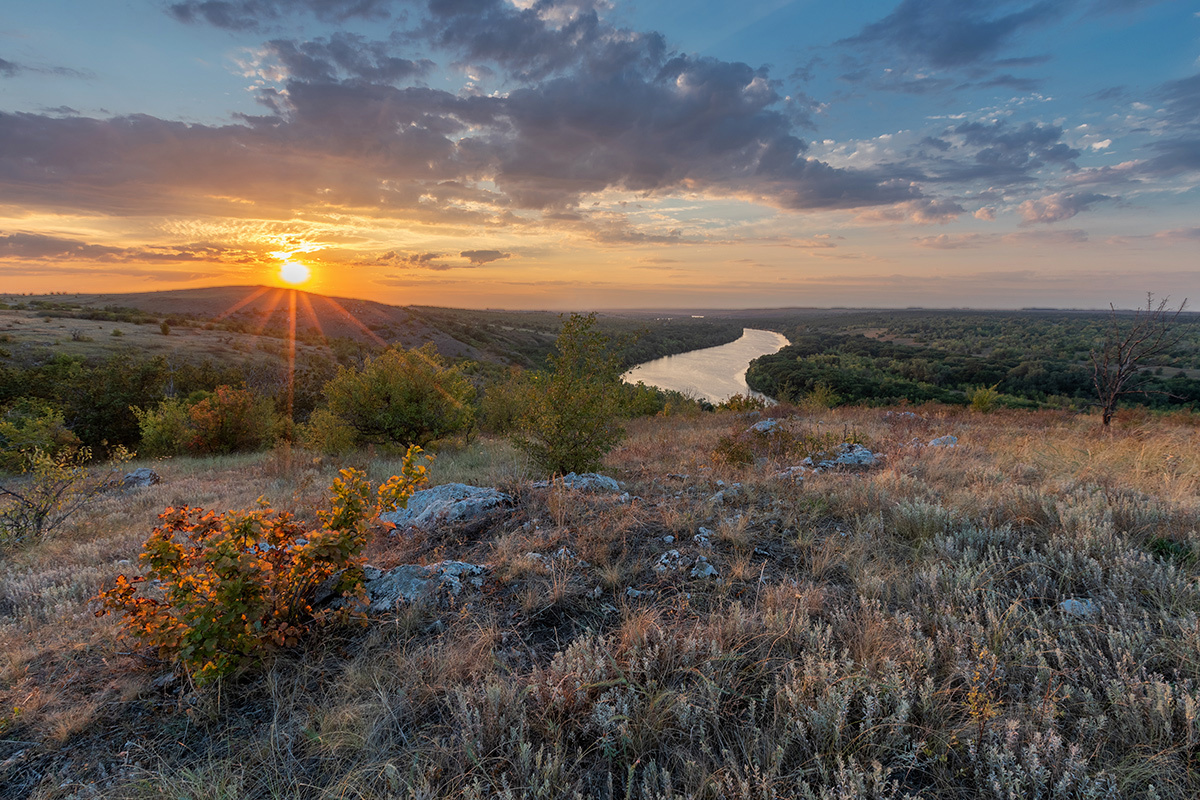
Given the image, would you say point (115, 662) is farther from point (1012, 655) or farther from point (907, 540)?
point (907, 540)

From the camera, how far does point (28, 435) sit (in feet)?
43.4

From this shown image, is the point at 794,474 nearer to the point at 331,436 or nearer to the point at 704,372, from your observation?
the point at 331,436

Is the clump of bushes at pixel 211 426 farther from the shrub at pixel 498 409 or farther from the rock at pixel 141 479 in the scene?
the shrub at pixel 498 409

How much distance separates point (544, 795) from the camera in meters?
2.00

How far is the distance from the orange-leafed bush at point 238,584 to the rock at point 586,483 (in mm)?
3200

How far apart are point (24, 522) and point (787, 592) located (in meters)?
10.7

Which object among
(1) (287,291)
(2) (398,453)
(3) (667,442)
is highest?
(1) (287,291)

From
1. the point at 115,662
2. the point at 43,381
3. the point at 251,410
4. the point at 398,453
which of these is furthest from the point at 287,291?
the point at 115,662

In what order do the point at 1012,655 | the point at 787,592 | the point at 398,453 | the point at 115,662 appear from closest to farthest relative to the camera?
the point at 1012,655
the point at 115,662
the point at 787,592
the point at 398,453

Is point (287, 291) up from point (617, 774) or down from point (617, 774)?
up

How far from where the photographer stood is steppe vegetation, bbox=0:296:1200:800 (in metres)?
2.10

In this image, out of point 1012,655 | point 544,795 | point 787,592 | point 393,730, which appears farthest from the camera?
point 787,592

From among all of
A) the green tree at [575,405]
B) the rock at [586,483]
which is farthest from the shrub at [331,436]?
the rock at [586,483]

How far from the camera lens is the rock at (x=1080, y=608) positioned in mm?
2958
